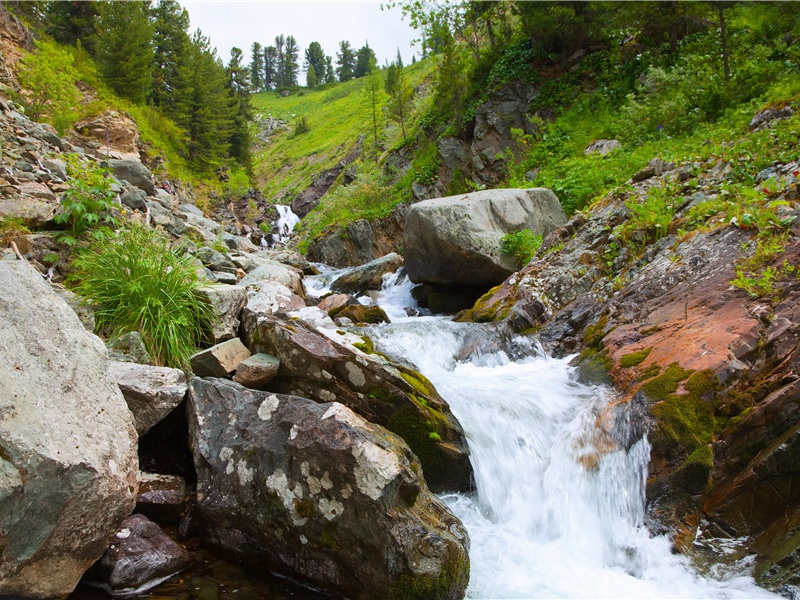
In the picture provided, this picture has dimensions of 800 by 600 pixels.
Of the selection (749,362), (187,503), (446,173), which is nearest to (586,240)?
(749,362)

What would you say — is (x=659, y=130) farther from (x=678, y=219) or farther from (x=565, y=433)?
(x=565, y=433)

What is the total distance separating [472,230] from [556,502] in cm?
774

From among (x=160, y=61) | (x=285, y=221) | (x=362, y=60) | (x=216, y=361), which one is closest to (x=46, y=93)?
(x=160, y=61)

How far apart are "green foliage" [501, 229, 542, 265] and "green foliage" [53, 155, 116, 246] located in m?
8.12

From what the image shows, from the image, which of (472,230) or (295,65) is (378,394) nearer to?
(472,230)

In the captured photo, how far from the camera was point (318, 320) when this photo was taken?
25.6ft

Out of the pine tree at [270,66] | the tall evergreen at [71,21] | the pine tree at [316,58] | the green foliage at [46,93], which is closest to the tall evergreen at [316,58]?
the pine tree at [316,58]

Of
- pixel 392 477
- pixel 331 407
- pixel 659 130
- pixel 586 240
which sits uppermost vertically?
pixel 659 130

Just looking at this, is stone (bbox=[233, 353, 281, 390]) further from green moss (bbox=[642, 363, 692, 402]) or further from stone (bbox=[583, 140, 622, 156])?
stone (bbox=[583, 140, 622, 156])

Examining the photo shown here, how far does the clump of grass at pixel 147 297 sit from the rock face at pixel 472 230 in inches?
263

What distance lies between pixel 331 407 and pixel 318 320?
3.83 meters

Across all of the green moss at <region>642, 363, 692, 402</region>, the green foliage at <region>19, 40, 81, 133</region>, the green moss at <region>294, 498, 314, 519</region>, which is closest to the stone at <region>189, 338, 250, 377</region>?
the green moss at <region>294, 498, 314, 519</region>

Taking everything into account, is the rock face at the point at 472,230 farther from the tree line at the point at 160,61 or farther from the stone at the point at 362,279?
the tree line at the point at 160,61

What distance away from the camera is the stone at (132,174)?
46.5ft
